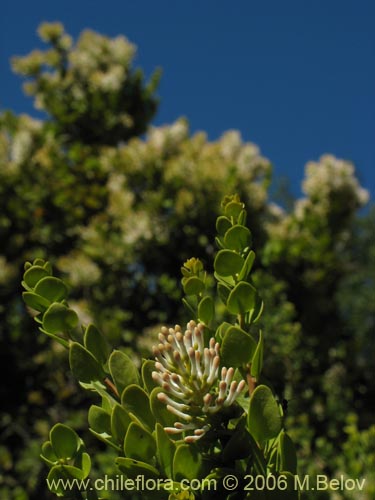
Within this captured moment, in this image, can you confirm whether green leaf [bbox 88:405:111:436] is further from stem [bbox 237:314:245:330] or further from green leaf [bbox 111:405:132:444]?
stem [bbox 237:314:245:330]

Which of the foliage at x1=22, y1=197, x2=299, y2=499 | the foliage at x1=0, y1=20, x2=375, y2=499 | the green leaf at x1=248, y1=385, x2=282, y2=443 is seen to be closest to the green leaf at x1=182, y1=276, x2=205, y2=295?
the foliage at x1=22, y1=197, x2=299, y2=499

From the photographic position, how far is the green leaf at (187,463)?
71 cm

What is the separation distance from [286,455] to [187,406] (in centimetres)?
14

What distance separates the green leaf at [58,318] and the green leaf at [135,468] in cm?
21

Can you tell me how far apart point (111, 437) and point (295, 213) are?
11.6 feet

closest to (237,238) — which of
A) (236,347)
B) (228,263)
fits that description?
(228,263)

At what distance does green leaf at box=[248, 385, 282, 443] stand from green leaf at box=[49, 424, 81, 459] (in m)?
0.26

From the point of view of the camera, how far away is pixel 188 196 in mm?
3750

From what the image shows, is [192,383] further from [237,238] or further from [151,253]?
[151,253]

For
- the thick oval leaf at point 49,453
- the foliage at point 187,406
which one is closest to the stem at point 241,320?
the foliage at point 187,406

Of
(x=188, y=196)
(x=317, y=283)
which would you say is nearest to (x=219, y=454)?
(x=188, y=196)

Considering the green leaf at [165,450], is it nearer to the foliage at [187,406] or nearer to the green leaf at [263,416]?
the foliage at [187,406]

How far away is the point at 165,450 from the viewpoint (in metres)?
0.73

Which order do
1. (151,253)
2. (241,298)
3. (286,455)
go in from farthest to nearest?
(151,253) → (241,298) → (286,455)
